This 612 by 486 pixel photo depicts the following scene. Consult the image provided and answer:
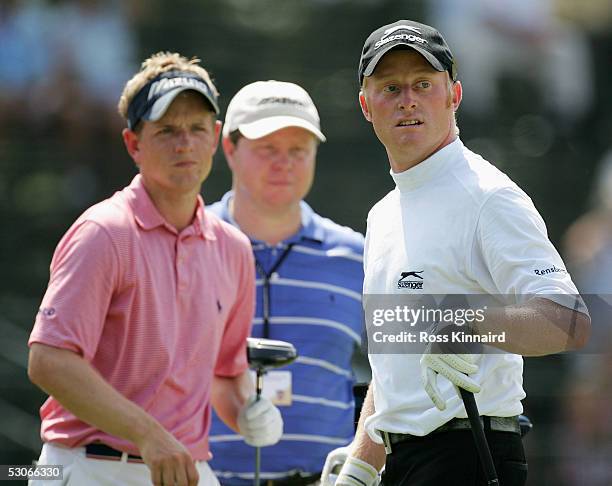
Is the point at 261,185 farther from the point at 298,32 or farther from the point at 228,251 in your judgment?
the point at 298,32

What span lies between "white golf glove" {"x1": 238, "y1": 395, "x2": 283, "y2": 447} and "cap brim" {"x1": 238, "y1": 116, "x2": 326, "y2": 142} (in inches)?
52.9

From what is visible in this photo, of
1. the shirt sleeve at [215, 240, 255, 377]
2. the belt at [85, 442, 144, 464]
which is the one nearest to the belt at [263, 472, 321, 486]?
the shirt sleeve at [215, 240, 255, 377]

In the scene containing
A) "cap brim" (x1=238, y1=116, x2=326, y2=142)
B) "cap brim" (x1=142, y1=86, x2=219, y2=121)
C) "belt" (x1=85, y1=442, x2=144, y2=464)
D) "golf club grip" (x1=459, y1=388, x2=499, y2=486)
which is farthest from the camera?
"cap brim" (x1=238, y1=116, x2=326, y2=142)

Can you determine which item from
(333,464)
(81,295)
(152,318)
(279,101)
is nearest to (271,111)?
(279,101)

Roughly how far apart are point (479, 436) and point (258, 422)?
4.85 feet

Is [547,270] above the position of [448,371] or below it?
above

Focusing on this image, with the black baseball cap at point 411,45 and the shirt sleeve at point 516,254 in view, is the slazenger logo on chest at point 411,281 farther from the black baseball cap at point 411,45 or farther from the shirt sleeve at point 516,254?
the black baseball cap at point 411,45

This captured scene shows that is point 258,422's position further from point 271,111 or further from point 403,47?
point 403,47

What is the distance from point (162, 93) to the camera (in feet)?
14.8

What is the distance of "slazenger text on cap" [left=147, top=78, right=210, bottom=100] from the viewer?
14.8 ft

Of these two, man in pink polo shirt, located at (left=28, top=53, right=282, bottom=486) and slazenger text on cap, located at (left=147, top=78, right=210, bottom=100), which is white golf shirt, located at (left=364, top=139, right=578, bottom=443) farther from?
slazenger text on cap, located at (left=147, top=78, right=210, bottom=100)

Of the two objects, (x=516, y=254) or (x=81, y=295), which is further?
(x=81, y=295)

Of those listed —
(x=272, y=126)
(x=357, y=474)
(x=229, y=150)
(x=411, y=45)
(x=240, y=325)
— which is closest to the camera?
(x=411, y=45)

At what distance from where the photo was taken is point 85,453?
417cm
